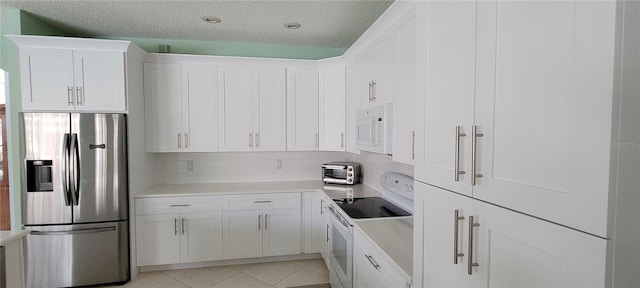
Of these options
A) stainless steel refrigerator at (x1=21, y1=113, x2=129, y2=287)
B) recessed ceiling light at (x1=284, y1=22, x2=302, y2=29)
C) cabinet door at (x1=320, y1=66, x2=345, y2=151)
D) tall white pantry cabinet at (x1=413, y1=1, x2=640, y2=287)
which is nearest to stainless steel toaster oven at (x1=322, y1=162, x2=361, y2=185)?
cabinet door at (x1=320, y1=66, x2=345, y2=151)

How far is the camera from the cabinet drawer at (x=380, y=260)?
1423 mm

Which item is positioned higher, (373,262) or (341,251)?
(373,262)

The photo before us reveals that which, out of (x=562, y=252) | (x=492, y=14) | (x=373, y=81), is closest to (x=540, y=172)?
(x=562, y=252)

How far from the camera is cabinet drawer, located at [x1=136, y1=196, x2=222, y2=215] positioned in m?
3.12

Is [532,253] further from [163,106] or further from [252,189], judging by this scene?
[163,106]

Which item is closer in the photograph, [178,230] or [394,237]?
[394,237]

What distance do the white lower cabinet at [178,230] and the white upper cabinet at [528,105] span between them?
110 inches

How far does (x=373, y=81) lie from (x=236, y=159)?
2.15m

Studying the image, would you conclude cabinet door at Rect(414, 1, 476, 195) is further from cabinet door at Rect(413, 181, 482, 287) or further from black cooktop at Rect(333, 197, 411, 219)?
black cooktop at Rect(333, 197, 411, 219)

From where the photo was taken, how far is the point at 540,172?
0.71 metres

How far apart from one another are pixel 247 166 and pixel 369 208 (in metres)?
1.97

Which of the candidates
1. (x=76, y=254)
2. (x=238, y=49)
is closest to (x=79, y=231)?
(x=76, y=254)

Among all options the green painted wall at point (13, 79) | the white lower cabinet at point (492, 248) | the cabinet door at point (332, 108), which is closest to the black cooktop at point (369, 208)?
the cabinet door at point (332, 108)

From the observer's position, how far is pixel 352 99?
321 cm
